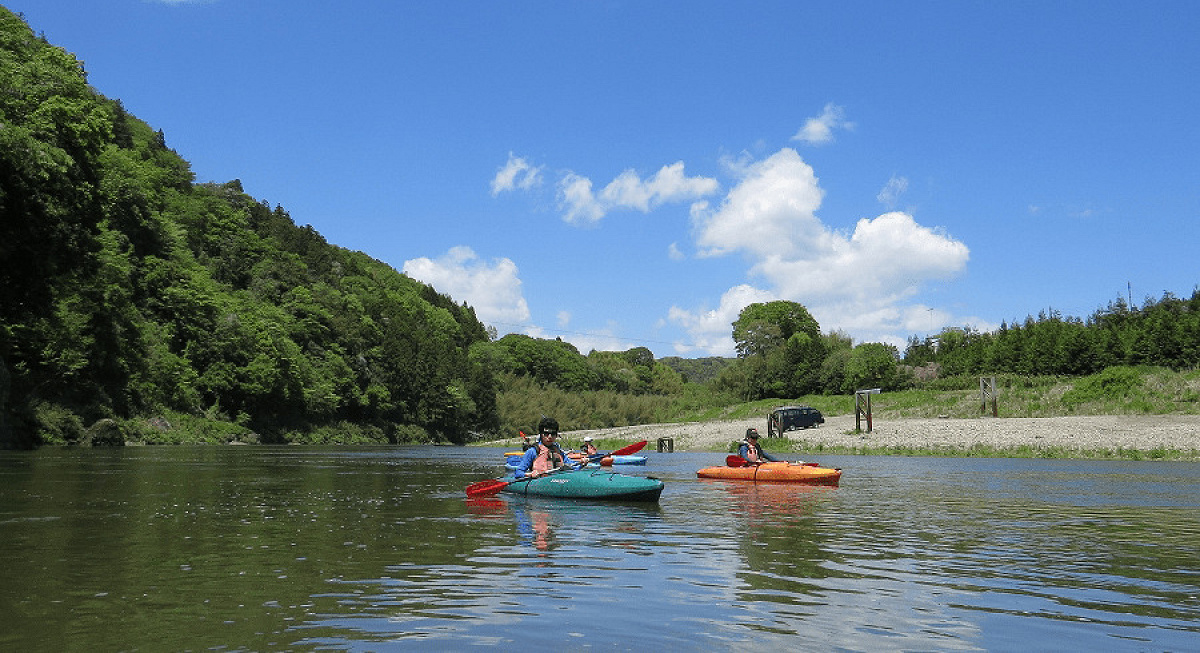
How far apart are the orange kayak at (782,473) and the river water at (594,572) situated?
3329 millimetres

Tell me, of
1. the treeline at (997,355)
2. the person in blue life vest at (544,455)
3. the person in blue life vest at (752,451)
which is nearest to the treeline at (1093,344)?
the treeline at (997,355)

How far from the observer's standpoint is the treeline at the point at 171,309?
33781 millimetres

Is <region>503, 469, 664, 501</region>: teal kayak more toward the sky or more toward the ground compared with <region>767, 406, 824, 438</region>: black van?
more toward the ground

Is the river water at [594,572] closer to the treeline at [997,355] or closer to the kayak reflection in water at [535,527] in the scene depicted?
the kayak reflection in water at [535,527]

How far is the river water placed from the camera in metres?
6.54

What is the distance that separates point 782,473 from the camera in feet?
76.9

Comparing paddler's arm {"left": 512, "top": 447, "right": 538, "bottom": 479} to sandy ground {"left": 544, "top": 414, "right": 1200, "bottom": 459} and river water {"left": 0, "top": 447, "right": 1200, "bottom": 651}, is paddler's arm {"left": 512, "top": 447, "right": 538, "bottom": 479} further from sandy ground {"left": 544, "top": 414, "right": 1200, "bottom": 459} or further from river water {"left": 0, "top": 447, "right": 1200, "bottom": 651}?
sandy ground {"left": 544, "top": 414, "right": 1200, "bottom": 459}

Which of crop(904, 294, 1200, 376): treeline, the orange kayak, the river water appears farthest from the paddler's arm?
crop(904, 294, 1200, 376): treeline

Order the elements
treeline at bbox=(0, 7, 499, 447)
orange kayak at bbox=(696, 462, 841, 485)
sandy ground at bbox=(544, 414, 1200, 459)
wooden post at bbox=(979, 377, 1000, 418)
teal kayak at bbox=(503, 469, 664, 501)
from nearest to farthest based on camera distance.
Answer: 1. teal kayak at bbox=(503, 469, 664, 501)
2. orange kayak at bbox=(696, 462, 841, 485)
3. treeline at bbox=(0, 7, 499, 447)
4. sandy ground at bbox=(544, 414, 1200, 459)
5. wooden post at bbox=(979, 377, 1000, 418)

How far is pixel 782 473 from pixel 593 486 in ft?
25.4

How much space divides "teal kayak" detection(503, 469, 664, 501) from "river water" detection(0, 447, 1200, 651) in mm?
297

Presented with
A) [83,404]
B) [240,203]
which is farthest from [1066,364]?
[240,203]

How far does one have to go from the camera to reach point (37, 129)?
32094mm

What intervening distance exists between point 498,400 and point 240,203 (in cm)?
3805
